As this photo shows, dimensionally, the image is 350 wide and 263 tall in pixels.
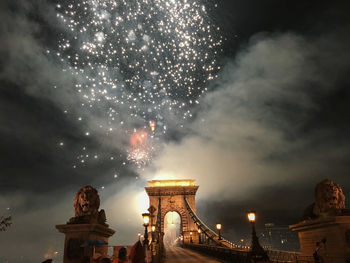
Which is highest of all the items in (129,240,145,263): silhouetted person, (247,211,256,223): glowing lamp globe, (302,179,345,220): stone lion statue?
(302,179,345,220): stone lion statue

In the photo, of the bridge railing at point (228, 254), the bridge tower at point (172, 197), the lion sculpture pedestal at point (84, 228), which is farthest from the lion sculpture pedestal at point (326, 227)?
the bridge tower at point (172, 197)

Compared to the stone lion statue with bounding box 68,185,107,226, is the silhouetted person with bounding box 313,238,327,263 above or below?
below

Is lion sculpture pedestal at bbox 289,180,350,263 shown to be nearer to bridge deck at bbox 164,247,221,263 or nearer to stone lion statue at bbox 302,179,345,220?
stone lion statue at bbox 302,179,345,220

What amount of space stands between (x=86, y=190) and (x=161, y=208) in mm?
54448

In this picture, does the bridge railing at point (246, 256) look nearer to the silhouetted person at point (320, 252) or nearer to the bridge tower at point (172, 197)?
the silhouetted person at point (320, 252)

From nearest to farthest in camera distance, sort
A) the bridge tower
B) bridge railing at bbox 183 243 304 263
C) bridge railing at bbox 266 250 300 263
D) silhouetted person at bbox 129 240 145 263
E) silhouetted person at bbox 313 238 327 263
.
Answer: silhouetted person at bbox 129 240 145 263 < silhouetted person at bbox 313 238 327 263 < bridge railing at bbox 183 243 304 263 < bridge railing at bbox 266 250 300 263 < the bridge tower

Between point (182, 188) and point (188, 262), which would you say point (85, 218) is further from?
point (182, 188)

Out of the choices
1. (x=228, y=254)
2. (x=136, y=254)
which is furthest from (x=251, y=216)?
(x=136, y=254)

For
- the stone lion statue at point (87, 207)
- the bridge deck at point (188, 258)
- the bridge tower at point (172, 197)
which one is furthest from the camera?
the bridge tower at point (172, 197)

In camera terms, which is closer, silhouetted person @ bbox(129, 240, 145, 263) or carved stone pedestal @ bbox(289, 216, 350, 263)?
silhouetted person @ bbox(129, 240, 145, 263)

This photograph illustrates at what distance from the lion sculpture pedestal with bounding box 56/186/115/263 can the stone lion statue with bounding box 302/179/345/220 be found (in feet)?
37.8

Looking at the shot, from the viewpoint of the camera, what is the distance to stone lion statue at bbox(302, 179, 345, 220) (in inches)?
514

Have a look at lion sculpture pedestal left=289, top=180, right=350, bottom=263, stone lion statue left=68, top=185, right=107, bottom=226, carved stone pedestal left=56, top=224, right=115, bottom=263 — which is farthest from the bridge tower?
carved stone pedestal left=56, top=224, right=115, bottom=263

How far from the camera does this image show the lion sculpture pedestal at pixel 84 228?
11297mm
